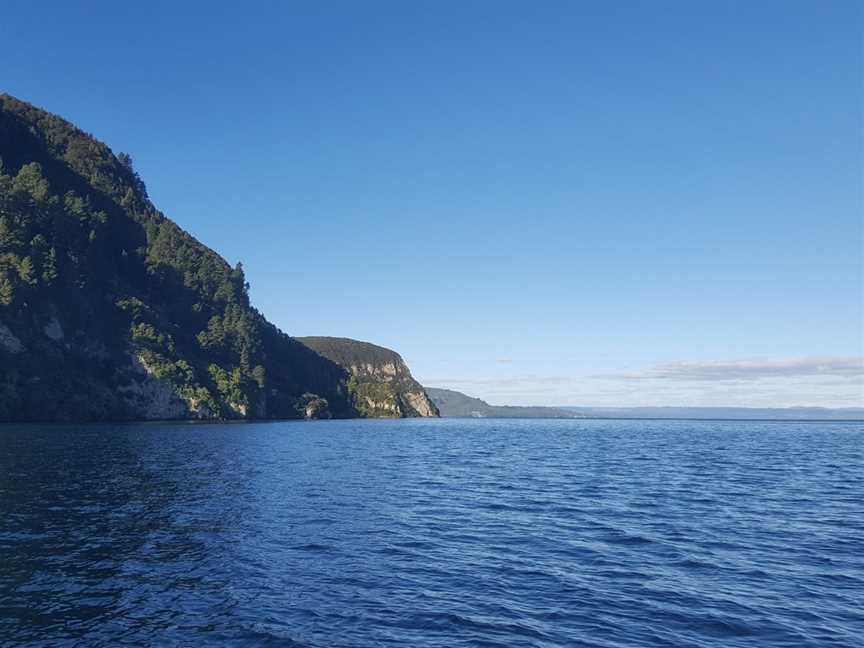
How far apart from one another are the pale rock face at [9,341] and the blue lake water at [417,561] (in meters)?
83.7

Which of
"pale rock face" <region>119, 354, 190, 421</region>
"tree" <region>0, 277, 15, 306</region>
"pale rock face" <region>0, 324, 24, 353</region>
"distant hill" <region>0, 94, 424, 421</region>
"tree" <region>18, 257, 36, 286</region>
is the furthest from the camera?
"pale rock face" <region>119, 354, 190, 421</region>

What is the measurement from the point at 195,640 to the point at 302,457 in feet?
192

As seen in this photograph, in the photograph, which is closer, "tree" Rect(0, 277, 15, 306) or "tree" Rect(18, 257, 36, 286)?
"tree" Rect(0, 277, 15, 306)

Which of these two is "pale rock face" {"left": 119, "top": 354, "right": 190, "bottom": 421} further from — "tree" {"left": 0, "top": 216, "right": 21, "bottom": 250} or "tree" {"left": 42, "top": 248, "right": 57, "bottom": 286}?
"tree" {"left": 0, "top": 216, "right": 21, "bottom": 250}

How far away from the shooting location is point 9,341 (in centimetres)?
12125

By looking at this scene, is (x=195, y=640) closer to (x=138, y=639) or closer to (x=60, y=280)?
(x=138, y=639)

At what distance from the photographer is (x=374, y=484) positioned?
5166 centimetres

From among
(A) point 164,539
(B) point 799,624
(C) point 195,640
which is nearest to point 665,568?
(B) point 799,624

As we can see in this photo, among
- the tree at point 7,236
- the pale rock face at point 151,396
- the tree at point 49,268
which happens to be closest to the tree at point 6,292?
the tree at point 49,268

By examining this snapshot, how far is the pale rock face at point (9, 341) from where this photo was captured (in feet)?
393

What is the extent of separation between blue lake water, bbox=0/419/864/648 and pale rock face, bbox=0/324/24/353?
83.7 meters

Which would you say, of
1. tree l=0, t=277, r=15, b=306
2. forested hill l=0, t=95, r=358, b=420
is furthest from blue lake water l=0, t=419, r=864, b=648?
tree l=0, t=277, r=15, b=306

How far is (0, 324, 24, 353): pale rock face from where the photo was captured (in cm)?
11988

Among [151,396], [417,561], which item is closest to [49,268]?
[151,396]
